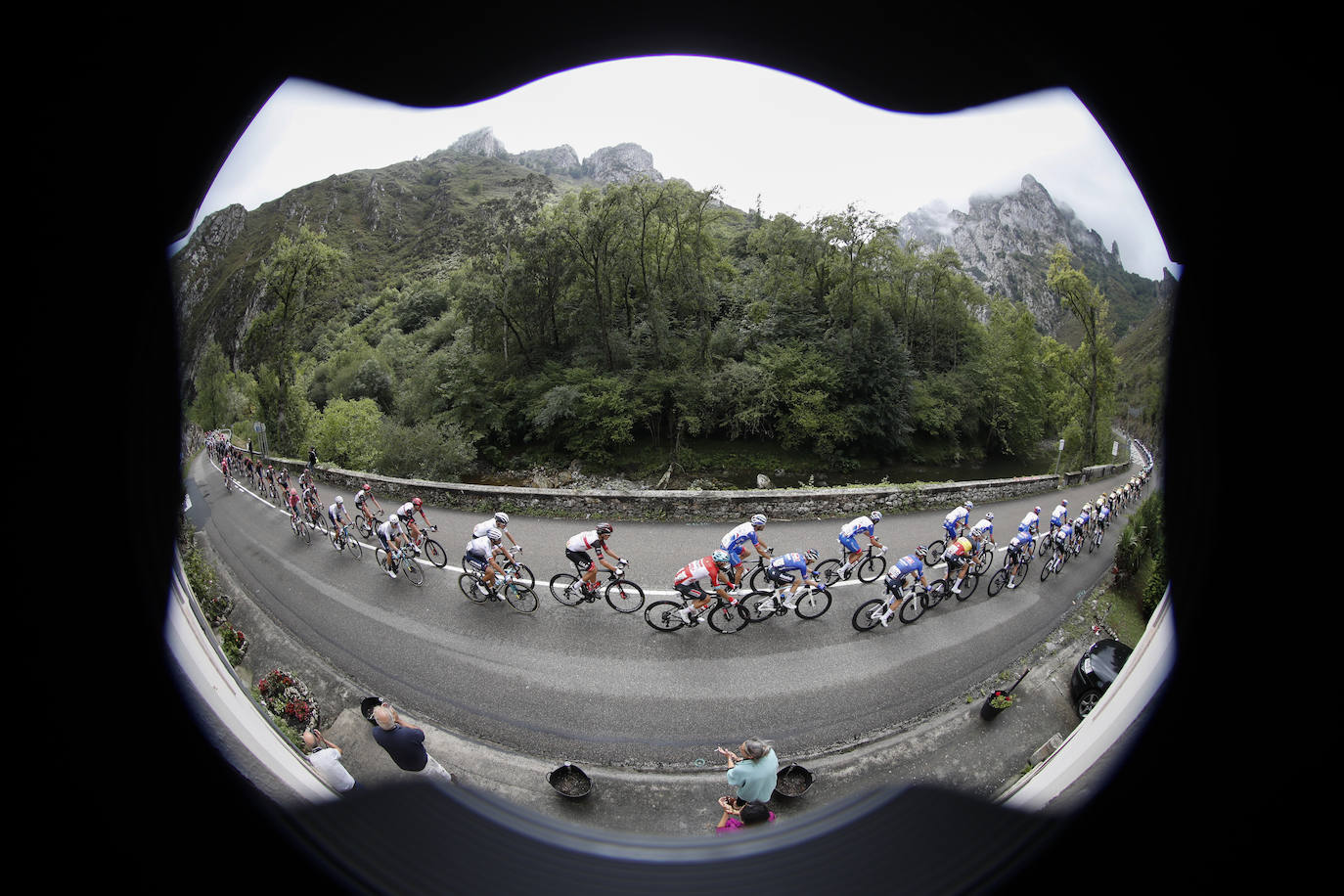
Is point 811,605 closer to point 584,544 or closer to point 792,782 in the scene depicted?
point 792,782

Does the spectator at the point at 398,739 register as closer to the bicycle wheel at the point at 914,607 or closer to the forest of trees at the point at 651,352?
the bicycle wheel at the point at 914,607

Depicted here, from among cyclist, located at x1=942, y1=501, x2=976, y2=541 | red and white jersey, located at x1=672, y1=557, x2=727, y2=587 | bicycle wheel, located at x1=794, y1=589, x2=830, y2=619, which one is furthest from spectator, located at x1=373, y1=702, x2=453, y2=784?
cyclist, located at x1=942, y1=501, x2=976, y2=541

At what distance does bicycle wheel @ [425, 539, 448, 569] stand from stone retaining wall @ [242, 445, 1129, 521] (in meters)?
1.85

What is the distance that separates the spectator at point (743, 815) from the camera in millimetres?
2520

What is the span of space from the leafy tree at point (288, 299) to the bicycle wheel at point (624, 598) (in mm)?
3851

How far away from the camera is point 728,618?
515 centimetres

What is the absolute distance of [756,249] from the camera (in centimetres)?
2519

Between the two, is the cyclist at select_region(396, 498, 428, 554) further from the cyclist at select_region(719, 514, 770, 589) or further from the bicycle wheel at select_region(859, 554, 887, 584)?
the bicycle wheel at select_region(859, 554, 887, 584)

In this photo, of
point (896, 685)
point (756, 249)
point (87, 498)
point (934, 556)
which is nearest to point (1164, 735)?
point (87, 498)

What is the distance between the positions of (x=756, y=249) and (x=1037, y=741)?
26457 mm

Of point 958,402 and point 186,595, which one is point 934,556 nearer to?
point 186,595

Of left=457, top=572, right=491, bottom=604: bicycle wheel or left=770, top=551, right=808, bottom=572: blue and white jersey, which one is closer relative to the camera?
left=770, top=551, right=808, bottom=572: blue and white jersey

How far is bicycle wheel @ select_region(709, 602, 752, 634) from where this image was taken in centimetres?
500

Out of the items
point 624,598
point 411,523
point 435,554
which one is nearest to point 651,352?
point 435,554
